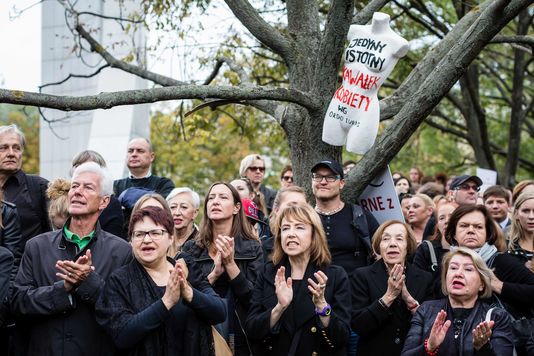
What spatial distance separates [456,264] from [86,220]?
281cm

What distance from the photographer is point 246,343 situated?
22.9 feet

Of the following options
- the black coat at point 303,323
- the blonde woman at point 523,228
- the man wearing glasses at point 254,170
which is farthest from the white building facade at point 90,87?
the black coat at point 303,323

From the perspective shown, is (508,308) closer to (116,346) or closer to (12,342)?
(116,346)

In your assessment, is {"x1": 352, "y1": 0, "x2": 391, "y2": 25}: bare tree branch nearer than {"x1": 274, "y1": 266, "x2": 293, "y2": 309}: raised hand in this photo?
No

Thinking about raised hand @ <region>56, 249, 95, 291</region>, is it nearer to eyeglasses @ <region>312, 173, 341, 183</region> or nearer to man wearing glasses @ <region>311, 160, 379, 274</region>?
man wearing glasses @ <region>311, 160, 379, 274</region>

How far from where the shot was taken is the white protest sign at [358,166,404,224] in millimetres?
8383

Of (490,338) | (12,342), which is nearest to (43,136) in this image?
(12,342)

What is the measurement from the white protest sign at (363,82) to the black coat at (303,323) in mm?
1839

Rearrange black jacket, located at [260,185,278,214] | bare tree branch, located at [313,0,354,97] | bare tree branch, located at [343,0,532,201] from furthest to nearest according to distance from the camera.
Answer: black jacket, located at [260,185,278,214], bare tree branch, located at [313,0,354,97], bare tree branch, located at [343,0,532,201]

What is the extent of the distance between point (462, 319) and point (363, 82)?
8.19ft

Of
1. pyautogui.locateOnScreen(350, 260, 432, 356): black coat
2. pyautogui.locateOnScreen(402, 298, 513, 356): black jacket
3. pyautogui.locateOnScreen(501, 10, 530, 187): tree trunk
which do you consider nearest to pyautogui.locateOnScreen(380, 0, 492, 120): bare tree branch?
pyautogui.locateOnScreen(350, 260, 432, 356): black coat

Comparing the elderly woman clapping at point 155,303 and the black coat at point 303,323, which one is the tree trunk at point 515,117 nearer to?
the black coat at point 303,323

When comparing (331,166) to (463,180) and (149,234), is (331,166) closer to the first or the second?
(463,180)

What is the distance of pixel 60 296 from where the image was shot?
5895mm
